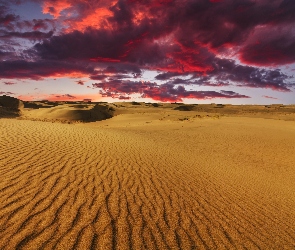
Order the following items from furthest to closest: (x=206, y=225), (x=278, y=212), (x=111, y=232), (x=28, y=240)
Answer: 1. (x=278, y=212)
2. (x=206, y=225)
3. (x=111, y=232)
4. (x=28, y=240)

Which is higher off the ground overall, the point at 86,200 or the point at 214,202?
the point at 86,200

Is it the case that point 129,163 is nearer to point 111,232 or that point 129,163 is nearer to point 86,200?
point 86,200

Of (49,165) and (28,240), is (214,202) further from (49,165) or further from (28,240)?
(49,165)

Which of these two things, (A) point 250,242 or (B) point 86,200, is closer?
(A) point 250,242

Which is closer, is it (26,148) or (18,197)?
(18,197)

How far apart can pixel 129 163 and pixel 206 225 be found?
15.3 ft

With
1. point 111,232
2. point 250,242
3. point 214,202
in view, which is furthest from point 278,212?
point 111,232

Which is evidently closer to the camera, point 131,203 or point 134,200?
point 131,203

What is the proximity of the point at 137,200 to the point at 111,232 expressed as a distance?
159cm

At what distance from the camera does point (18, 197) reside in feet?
16.9

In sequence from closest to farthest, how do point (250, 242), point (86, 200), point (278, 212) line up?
point (250, 242) < point (86, 200) < point (278, 212)

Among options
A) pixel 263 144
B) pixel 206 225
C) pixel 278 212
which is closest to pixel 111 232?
pixel 206 225

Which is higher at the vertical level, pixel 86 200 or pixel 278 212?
pixel 86 200

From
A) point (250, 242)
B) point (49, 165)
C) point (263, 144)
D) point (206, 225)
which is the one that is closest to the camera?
point (250, 242)
